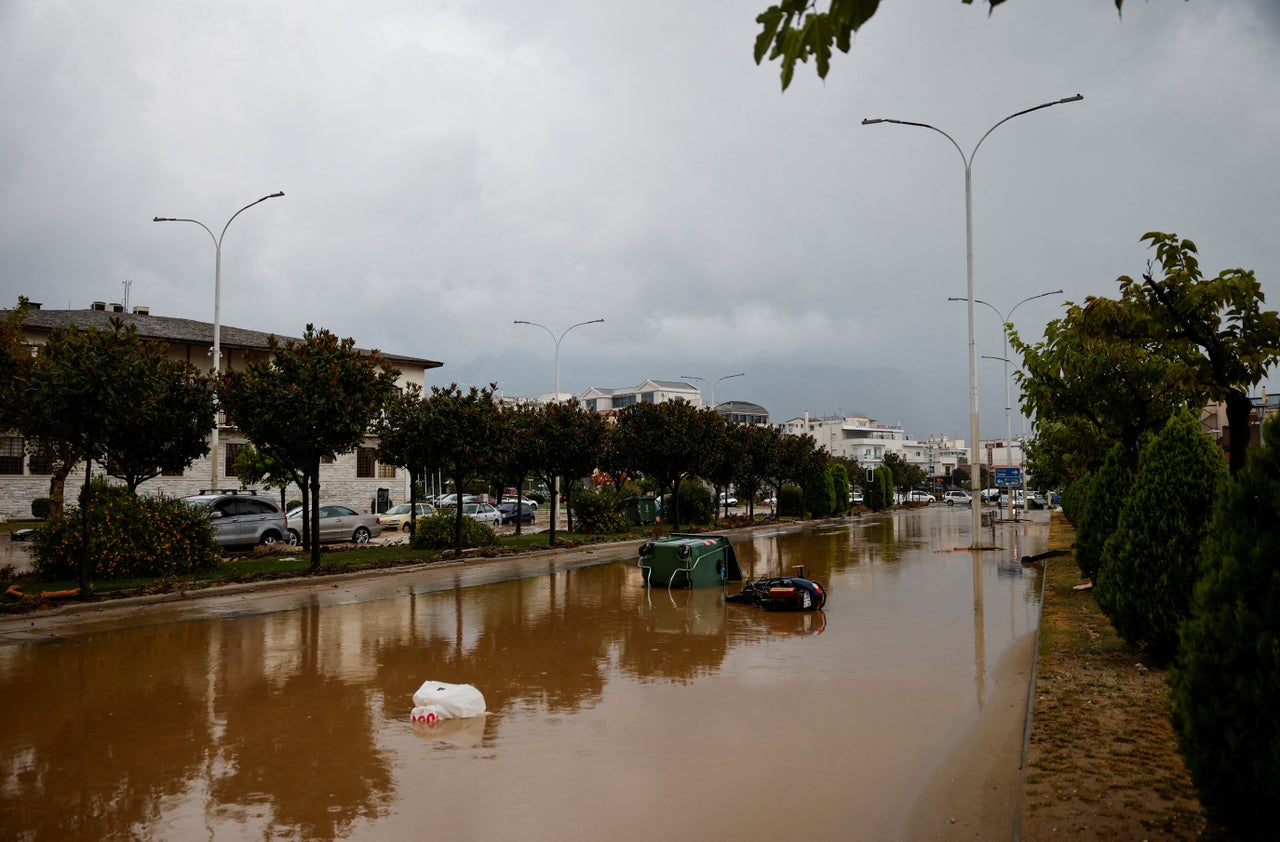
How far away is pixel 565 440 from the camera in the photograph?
95.9ft

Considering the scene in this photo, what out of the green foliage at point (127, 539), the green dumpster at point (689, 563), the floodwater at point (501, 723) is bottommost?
the floodwater at point (501, 723)

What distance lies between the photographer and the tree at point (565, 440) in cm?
2906

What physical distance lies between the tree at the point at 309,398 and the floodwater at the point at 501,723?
513 centimetres

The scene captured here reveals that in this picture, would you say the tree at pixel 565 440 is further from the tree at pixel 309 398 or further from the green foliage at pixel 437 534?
the tree at pixel 309 398

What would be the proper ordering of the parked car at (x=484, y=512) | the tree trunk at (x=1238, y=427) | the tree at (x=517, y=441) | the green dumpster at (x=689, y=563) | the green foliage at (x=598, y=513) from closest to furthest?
1. the tree trunk at (x=1238, y=427)
2. the green dumpster at (x=689, y=563)
3. the tree at (x=517, y=441)
4. the green foliage at (x=598, y=513)
5. the parked car at (x=484, y=512)

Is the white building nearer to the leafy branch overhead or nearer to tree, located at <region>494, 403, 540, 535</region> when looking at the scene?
tree, located at <region>494, 403, 540, 535</region>

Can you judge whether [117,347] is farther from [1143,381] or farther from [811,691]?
[1143,381]

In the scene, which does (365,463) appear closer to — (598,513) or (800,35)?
(598,513)


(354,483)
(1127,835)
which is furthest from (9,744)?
(354,483)

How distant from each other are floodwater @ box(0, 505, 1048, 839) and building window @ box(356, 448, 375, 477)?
37397 millimetres

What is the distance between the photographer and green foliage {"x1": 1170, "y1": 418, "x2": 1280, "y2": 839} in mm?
3951

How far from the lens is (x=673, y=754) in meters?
6.80

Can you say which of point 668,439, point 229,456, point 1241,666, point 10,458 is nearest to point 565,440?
point 668,439

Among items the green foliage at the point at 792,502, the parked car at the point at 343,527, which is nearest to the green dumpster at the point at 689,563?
the parked car at the point at 343,527
